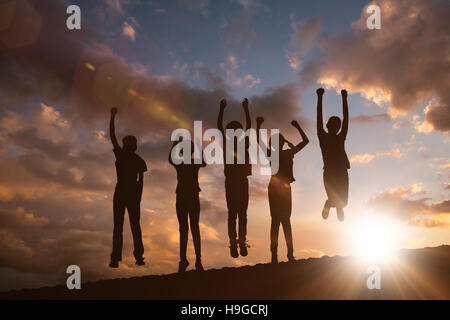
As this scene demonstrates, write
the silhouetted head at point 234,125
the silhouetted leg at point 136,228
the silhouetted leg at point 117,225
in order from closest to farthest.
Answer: the silhouetted head at point 234,125 → the silhouetted leg at point 117,225 → the silhouetted leg at point 136,228

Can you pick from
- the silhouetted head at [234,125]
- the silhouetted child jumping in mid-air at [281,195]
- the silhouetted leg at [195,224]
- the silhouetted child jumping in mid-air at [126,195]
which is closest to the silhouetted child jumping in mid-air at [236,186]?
the silhouetted head at [234,125]

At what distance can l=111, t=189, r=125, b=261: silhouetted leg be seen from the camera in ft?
37.5

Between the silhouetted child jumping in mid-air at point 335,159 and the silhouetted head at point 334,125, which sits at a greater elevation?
the silhouetted head at point 334,125

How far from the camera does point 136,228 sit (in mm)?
11602

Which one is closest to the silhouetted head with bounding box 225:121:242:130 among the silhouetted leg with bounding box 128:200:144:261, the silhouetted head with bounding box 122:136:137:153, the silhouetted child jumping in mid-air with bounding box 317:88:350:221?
the silhouetted child jumping in mid-air with bounding box 317:88:350:221

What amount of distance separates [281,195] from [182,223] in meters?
2.72

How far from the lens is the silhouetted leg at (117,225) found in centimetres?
1142

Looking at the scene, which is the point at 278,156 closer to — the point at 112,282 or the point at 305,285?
the point at 305,285

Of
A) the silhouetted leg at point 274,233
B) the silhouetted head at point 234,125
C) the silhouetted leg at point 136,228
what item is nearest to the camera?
the silhouetted head at point 234,125

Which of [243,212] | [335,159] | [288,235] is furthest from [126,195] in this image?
[335,159]

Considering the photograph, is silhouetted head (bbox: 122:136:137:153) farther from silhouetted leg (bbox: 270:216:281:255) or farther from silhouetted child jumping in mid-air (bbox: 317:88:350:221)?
silhouetted child jumping in mid-air (bbox: 317:88:350:221)

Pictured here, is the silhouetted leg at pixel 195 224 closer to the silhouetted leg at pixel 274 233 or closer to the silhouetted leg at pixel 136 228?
the silhouetted leg at pixel 136 228

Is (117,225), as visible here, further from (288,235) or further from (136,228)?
(288,235)
